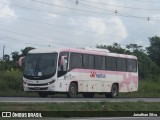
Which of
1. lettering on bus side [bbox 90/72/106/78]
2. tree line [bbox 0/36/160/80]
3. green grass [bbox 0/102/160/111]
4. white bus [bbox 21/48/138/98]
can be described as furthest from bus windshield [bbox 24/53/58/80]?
tree line [bbox 0/36/160/80]

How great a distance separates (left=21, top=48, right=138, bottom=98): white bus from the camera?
1394 inches

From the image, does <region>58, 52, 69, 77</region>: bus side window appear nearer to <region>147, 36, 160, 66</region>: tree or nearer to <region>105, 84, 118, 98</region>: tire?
<region>105, 84, 118, 98</region>: tire

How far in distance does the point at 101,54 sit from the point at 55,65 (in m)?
5.47

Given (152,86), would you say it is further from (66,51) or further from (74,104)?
(74,104)

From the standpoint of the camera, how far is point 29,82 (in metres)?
35.9

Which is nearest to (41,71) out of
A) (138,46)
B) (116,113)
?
(116,113)

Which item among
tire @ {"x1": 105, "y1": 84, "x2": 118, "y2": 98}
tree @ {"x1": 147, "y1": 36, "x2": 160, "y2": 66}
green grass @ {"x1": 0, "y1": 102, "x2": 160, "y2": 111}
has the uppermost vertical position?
tree @ {"x1": 147, "y1": 36, "x2": 160, "y2": 66}

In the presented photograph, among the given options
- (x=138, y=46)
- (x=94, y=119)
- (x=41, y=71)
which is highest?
(x=138, y=46)

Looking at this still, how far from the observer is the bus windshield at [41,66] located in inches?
1393

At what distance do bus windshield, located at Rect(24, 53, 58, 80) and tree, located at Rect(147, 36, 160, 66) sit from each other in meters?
86.3

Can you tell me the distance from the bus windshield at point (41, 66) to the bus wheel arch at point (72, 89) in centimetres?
179

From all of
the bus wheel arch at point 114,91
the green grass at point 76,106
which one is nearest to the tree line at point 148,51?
the bus wheel arch at point 114,91

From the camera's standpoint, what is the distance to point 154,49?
121250mm

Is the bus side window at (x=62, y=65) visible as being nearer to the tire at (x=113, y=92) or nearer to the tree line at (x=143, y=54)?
the tire at (x=113, y=92)
